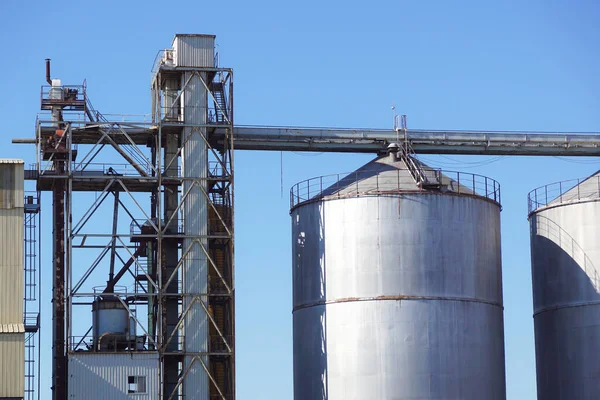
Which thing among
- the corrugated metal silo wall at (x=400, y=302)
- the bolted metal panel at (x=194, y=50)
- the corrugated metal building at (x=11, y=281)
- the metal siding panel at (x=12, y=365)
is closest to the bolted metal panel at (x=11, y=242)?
the corrugated metal building at (x=11, y=281)

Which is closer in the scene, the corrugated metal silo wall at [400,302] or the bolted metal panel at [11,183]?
the bolted metal panel at [11,183]

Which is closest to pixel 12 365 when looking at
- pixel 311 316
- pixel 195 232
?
pixel 195 232

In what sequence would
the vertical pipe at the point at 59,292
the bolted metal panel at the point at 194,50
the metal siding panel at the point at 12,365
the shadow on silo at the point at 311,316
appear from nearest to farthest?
the metal siding panel at the point at 12,365, the vertical pipe at the point at 59,292, the shadow on silo at the point at 311,316, the bolted metal panel at the point at 194,50

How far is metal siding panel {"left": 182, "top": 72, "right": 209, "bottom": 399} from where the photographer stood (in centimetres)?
6419

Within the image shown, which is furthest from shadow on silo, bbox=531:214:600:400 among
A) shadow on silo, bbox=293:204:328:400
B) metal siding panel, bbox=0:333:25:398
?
metal siding panel, bbox=0:333:25:398

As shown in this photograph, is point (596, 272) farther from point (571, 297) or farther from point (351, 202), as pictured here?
point (351, 202)

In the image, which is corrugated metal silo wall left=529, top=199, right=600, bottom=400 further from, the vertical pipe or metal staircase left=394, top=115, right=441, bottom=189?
the vertical pipe

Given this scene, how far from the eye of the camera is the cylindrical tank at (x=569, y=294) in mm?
67312

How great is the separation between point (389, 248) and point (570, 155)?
1475cm

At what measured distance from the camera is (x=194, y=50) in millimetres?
67250

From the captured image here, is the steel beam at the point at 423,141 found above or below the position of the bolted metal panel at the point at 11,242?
above

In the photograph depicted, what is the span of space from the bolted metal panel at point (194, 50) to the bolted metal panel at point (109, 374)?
50.7 ft

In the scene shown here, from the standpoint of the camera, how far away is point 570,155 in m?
72.9

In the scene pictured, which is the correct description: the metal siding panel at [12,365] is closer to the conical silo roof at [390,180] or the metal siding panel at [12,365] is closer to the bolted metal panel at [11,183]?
the bolted metal panel at [11,183]
